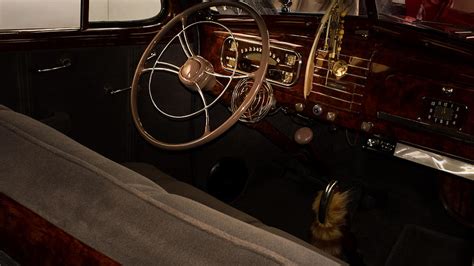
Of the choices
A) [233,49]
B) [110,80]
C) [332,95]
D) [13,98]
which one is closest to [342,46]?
[332,95]

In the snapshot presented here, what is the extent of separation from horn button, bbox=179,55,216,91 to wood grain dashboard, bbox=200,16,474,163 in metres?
0.40

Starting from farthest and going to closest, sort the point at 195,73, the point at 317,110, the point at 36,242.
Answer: the point at 317,110
the point at 195,73
the point at 36,242

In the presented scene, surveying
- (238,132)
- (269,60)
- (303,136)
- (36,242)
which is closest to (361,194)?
(303,136)

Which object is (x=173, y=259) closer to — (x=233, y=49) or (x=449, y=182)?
(x=233, y=49)

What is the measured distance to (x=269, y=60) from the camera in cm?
239

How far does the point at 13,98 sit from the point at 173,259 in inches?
67.1

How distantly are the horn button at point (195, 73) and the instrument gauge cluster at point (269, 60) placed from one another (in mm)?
214

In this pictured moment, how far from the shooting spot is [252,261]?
840 mm

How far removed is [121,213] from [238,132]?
2.07m

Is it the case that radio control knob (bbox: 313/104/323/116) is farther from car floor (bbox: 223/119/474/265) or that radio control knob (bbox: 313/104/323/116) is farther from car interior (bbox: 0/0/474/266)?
car floor (bbox: 223/119/474/265)

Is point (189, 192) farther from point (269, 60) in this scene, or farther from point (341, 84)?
point (341, 84)

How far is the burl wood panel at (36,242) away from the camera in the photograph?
3.23ft

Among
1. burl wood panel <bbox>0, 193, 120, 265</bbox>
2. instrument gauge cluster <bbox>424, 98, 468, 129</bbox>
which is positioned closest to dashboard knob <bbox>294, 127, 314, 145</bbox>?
instrument gauge cluster <bbox>424, 98, 468, 129</bbox>

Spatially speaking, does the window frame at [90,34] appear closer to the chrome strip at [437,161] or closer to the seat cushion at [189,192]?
the seat cushion at [189,192]
